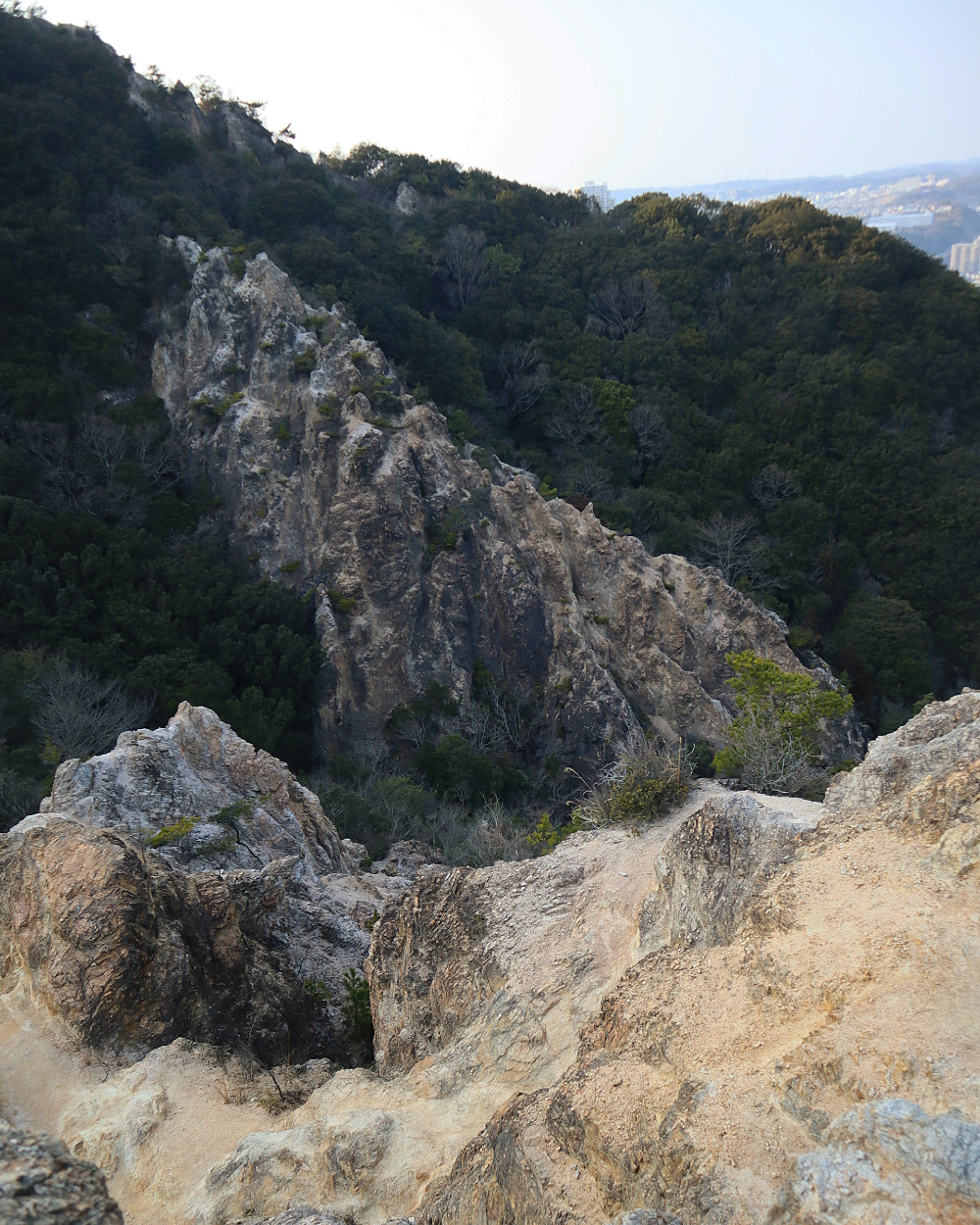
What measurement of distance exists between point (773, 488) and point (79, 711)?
34.6m

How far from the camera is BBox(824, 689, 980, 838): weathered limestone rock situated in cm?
646

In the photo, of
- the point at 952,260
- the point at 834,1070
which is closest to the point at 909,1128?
the point at 834,1070

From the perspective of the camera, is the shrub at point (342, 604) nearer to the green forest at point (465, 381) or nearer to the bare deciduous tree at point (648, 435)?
the green forest at point (465, 381)

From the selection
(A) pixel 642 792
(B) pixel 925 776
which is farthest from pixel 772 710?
(B) pixel 925 776

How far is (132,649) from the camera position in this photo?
22750 mm

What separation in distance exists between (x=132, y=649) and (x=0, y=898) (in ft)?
42.9

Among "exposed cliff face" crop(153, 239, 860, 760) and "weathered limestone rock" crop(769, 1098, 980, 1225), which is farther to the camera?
"exposed cliff face" crop(153, 239, 860, 760)

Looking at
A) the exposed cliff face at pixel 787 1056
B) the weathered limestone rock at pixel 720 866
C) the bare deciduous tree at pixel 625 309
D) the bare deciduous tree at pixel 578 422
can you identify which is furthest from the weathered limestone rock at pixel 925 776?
the bare deciduous tree at pixel 625 309

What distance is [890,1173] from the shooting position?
13.8 ft

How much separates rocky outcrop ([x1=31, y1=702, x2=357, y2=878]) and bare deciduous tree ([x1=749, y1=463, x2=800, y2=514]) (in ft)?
103

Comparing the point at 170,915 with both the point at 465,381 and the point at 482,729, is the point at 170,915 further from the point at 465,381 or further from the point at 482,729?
the point at 465,381

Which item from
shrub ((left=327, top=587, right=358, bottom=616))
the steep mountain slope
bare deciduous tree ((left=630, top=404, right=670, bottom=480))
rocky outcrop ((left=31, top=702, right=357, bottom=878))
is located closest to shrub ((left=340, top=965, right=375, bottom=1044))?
the steep mountain slope

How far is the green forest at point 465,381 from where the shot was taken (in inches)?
941

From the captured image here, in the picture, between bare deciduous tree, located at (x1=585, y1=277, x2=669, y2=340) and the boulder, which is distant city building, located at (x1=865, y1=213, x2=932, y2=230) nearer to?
bare deciduous tree, located at (x1=585, y1=277, x2=669, y2=340)
